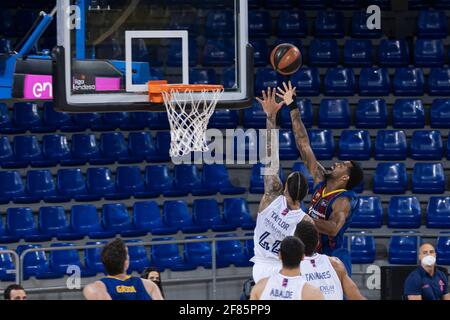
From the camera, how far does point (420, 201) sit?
12102 mm

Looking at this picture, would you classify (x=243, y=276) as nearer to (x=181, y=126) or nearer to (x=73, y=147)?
(x=73, y=147)

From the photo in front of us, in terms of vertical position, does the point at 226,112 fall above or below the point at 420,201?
above

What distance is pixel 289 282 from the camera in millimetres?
5918

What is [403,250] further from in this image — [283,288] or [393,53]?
[283,288]

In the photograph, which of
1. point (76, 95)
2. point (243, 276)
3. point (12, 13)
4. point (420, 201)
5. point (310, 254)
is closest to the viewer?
point (310, 254)

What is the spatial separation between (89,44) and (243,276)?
3576mm

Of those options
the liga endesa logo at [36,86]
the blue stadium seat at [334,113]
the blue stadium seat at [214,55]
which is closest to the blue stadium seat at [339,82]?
the blue stadium seat at [334,113]

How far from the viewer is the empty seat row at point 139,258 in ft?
35.3

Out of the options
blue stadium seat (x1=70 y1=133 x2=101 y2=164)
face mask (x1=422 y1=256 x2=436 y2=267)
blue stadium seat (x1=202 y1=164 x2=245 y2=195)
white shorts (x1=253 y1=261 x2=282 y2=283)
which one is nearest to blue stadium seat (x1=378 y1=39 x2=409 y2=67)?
blue stadium seat (x1=202 y1=164 x2=245 y2=195)

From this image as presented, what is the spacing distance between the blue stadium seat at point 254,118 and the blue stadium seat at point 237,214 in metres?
1.10

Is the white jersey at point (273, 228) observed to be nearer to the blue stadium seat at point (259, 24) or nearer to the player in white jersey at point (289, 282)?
the player in white jersey at point (289, 282)

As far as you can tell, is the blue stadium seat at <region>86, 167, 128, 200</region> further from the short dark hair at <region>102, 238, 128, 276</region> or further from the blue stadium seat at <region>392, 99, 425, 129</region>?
the short dark hair at <region>102, 238, 128, 276</region>

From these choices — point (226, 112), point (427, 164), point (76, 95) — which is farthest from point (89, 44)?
point (427, 164)

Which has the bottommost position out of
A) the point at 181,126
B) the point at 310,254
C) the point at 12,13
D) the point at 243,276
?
the point at 243,276
